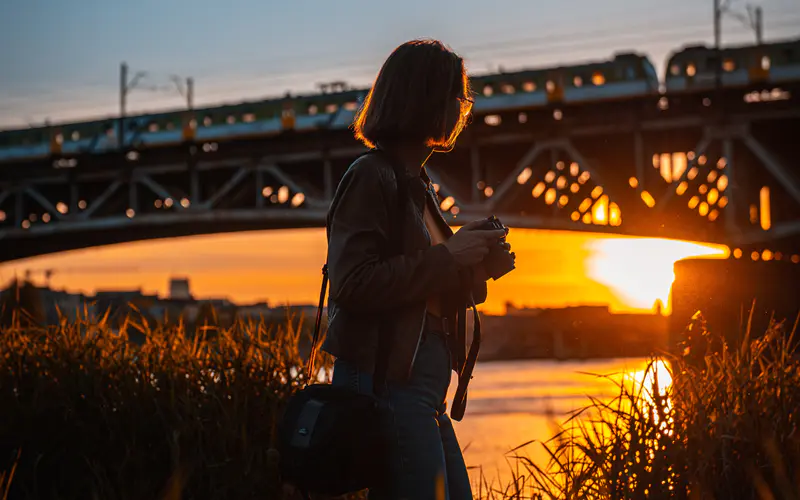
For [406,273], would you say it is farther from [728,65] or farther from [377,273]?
[728,65]

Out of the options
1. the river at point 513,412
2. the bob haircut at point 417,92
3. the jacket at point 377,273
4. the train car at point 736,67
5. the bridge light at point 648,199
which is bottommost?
the river at point 513,412

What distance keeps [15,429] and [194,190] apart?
127ft

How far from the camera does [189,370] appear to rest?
22.8 ft

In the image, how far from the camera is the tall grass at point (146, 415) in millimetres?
5961

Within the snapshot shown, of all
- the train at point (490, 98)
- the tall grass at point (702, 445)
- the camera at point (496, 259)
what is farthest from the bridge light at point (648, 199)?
the camera at point (496, 259)

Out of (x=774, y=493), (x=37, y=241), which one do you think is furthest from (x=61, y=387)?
(x=37, y=241)

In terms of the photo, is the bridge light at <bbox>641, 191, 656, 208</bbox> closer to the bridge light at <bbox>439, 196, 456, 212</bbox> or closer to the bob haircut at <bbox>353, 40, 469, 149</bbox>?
the bridge light at <bbox>439, 196, 456, 212</bbox>

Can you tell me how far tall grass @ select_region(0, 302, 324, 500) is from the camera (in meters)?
5.96

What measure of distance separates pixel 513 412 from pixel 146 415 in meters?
23.6

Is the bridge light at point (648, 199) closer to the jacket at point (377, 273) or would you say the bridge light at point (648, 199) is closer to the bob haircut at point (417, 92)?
the bob haircut at point (417, 92)

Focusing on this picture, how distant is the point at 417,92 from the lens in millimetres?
2965

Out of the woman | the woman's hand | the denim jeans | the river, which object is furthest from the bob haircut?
the river

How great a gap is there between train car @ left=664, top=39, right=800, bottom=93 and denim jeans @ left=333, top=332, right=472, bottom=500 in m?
32.0

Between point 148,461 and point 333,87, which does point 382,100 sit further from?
point 333,87
